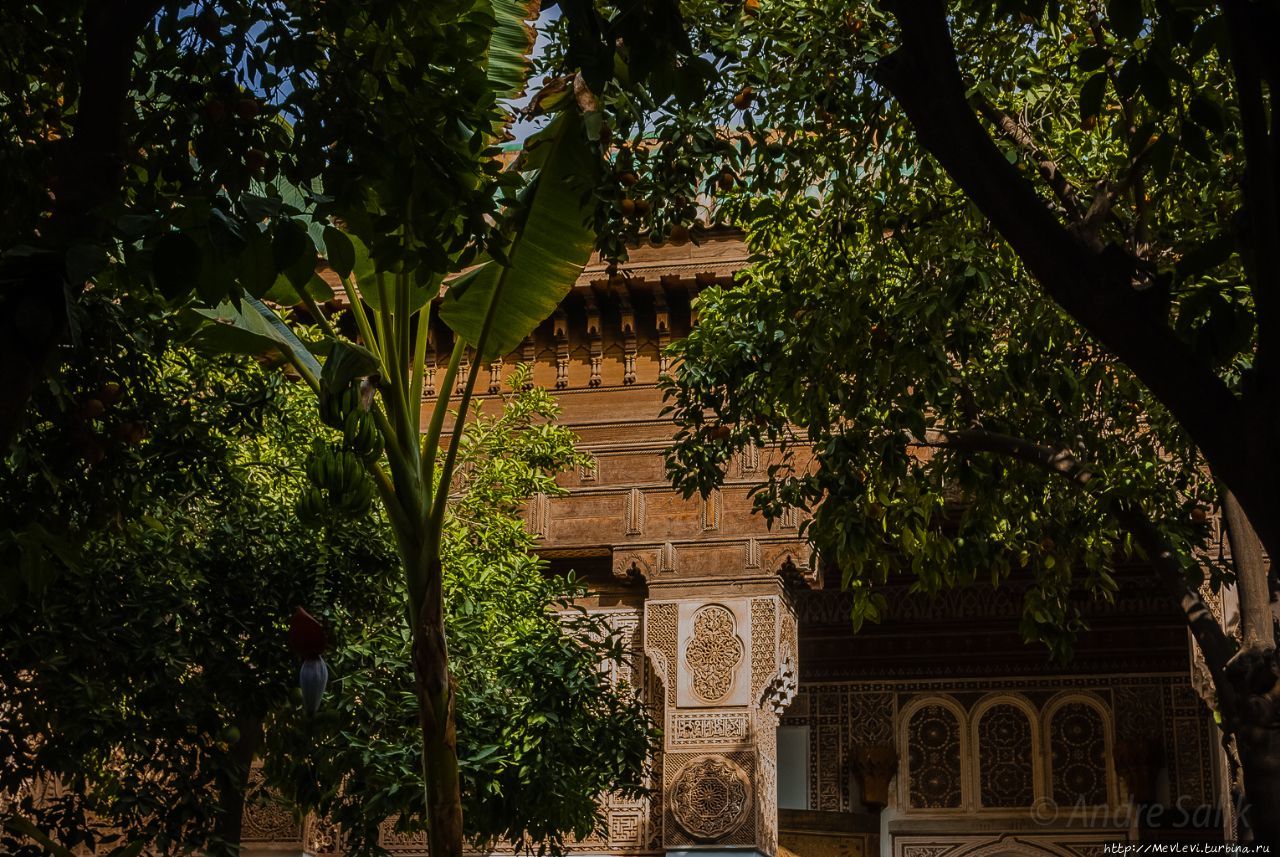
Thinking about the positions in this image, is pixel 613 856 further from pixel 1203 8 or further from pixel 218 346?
pixel 1203 8

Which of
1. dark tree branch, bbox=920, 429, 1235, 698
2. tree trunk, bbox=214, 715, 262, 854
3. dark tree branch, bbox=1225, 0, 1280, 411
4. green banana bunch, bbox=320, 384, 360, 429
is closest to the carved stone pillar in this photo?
tree trunk, bbox=214, 715, 262, 854

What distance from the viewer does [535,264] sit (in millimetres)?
6051

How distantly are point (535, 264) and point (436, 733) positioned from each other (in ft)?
6.27

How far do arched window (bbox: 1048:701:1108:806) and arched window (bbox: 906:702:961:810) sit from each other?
83cm

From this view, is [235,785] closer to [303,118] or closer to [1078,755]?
[303,118]

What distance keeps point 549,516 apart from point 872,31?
6.22 m

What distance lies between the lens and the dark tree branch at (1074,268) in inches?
108

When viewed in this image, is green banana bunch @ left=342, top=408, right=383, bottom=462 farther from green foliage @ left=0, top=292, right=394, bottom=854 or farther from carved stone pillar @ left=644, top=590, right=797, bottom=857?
carved stone pillar @ left=644, top=590, right=797, bottom=857

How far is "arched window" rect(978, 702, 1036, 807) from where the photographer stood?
1302 cm

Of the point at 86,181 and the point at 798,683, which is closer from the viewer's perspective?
the point at 86,181

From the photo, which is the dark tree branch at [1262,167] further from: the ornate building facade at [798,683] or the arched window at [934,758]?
the arched window at [934,758]

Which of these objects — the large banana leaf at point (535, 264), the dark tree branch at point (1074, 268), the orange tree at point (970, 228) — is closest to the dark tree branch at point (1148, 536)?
the orange tree at point (970, 228)

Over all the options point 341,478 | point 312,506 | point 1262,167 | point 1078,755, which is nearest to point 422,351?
point 312,506

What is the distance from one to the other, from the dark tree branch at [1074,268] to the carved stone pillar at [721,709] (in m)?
8.07
